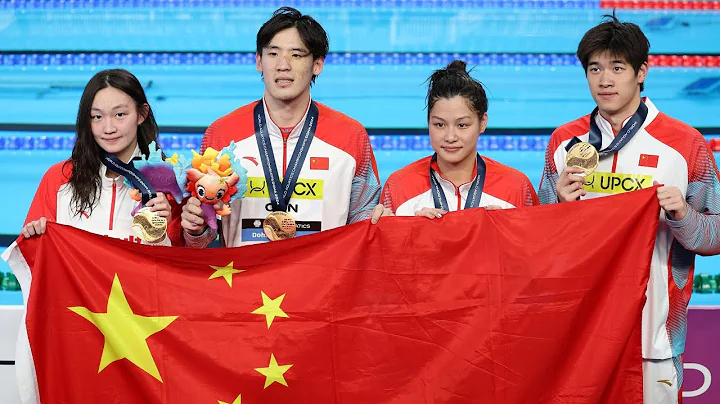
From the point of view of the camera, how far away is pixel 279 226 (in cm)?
282

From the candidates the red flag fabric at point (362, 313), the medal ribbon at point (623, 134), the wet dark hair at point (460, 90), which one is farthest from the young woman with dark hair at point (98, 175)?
the medal ribbon at point (623, 134)

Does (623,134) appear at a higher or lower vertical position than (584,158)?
higher

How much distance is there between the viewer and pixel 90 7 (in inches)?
253

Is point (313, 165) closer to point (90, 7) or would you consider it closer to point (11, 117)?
point (11, 117)

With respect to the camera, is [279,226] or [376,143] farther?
[376,143]

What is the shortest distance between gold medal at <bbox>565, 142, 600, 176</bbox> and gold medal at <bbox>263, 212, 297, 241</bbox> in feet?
3.07

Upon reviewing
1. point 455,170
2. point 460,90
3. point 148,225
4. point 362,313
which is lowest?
point 362,313

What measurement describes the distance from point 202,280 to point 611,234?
1298 millimetres

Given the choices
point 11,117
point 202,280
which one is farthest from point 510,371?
point 11,117

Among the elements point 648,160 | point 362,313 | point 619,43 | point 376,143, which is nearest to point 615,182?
point 648,160

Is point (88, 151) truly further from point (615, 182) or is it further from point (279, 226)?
point (615, 182)

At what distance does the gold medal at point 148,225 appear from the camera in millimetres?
2648

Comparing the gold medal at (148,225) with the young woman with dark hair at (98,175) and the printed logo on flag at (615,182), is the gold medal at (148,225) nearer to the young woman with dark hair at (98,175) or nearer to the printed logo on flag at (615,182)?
the young woman with dark hair at (98,175)

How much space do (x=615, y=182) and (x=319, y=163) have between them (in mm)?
1025
